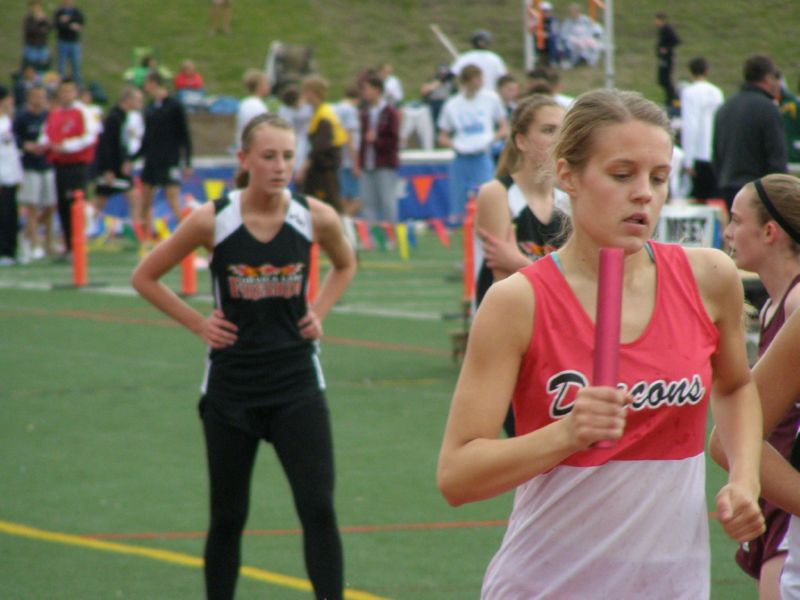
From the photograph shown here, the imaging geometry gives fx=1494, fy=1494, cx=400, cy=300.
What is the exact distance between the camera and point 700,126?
18.9 m

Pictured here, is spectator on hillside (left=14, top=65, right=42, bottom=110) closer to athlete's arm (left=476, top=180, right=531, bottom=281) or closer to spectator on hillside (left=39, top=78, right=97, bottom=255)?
spectator on hillside (left=39, top=78, right=97, bottom=255)

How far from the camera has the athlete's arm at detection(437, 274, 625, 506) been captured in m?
2.76

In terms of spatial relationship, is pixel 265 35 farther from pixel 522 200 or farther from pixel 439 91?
pixel 522 200

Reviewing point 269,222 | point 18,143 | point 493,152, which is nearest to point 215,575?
point 269,222

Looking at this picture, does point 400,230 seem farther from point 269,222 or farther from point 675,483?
point 675,483

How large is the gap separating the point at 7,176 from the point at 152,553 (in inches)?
576

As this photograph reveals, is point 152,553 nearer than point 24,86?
Yes

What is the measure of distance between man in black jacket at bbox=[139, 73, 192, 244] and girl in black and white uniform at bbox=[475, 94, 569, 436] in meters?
14.1

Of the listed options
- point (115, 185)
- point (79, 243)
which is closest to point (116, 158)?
point (115, 185)

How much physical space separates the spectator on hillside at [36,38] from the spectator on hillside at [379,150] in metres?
13.9

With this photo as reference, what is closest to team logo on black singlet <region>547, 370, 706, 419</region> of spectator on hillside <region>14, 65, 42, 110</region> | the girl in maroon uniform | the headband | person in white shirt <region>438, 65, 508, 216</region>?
the girl in maroon uniform

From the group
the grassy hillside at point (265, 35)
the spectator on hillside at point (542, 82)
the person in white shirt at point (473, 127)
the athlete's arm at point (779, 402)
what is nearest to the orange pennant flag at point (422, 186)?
the person in white shirt at point (473, 127)

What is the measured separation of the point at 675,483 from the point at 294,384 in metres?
2.86

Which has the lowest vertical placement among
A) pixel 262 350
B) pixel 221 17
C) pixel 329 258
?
pixel 221 17
